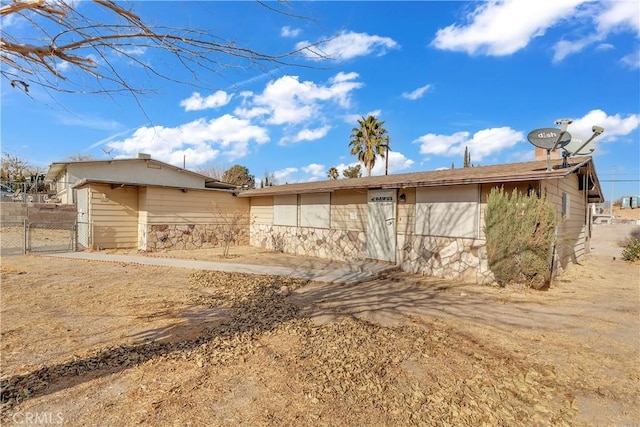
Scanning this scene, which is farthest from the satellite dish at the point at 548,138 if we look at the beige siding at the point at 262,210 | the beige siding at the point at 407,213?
the beige siding at the point at 262,210

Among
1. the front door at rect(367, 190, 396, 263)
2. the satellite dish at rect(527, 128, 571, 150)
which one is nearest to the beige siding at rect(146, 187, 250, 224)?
the front door at rect(367, 190, 396, 263)

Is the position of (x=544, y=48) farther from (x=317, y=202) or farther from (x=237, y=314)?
(x=237, y=314)

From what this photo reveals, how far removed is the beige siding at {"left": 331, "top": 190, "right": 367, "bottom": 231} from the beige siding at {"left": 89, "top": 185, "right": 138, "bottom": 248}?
7767 mm

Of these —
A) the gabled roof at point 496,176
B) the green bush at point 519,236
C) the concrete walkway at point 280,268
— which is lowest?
the concrete walkway at point 280,268

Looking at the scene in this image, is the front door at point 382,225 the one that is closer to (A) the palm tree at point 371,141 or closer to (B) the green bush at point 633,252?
(B) the green bush at point 633,252

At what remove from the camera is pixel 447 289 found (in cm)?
720

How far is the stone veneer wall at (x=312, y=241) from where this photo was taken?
35.9 feet

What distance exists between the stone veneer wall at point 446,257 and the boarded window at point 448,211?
8.0 inches

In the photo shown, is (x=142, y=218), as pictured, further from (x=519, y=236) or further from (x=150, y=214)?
(x=519, y=236)

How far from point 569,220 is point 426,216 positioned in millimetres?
4611

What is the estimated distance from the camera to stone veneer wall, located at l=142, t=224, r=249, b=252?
40.7 ft

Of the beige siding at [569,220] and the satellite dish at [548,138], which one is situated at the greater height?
the satellite dish at [548,138]

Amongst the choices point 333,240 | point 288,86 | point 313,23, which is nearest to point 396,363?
point 288,86

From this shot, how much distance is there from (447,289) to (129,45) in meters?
6.97
